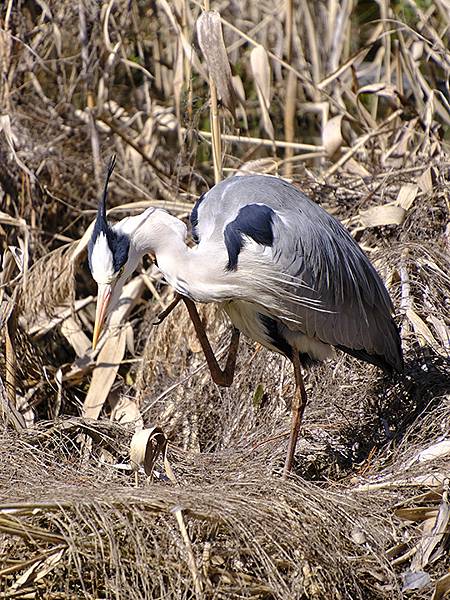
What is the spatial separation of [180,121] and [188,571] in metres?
2.45

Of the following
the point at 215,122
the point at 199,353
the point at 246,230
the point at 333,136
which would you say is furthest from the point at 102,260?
the point at 333,136

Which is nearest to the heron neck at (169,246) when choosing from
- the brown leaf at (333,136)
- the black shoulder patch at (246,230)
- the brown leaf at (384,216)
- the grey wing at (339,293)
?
the black shoulder patch at (246,230)

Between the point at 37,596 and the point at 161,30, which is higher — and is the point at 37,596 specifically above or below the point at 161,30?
below

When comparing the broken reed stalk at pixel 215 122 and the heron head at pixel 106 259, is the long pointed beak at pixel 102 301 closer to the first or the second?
the heron head at pixel 106 259

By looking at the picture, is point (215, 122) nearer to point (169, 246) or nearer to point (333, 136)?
point (169, 246)

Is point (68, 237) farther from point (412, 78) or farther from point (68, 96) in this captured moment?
point (412, 78)

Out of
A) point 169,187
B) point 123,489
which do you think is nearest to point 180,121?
point 169,187

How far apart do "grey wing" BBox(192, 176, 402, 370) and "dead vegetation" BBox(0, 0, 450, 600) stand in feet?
0.82

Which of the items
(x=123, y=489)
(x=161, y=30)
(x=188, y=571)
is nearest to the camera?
(x=188, y=571)

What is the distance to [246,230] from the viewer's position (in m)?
2.90

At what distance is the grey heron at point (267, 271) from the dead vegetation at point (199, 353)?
26cm

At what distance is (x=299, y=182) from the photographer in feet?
13.5

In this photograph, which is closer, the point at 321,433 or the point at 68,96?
the point at 321,433

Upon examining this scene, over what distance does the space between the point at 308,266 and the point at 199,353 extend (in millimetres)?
817
